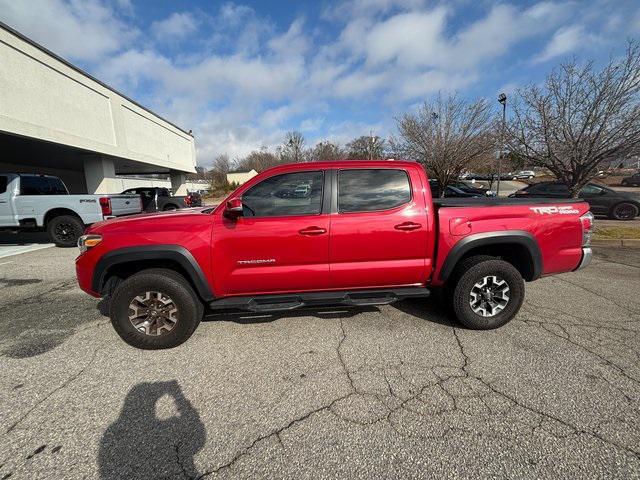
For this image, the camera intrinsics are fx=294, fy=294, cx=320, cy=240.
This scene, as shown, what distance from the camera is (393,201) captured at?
3.21 meters

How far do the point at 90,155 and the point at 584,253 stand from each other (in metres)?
16.8

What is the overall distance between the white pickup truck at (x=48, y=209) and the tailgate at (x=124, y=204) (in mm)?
21

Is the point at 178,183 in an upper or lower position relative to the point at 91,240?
upper

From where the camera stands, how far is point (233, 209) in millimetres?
2916

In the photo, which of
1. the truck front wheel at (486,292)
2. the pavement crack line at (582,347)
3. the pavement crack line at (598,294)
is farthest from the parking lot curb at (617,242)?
the truck front wheel at (486,292)

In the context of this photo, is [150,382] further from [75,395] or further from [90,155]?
[90,155]

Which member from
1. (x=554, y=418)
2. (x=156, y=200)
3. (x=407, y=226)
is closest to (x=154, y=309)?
(x=407, y=226)

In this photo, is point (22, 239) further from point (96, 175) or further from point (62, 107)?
point (62, 107)

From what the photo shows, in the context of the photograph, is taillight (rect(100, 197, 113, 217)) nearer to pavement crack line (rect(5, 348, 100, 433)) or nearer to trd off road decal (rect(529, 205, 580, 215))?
pavement crack line (rect(5, 348, 100, 433))

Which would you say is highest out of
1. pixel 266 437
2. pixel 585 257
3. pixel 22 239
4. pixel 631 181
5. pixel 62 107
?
pixel 62 107

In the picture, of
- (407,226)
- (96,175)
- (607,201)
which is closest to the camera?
(407,226)

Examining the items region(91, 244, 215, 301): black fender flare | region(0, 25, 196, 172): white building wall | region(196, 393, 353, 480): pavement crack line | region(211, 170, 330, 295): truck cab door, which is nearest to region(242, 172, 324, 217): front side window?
region(211, 170, 330, 295): truck cab door

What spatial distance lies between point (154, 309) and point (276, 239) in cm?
147

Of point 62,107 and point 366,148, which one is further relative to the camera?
point 366,148
